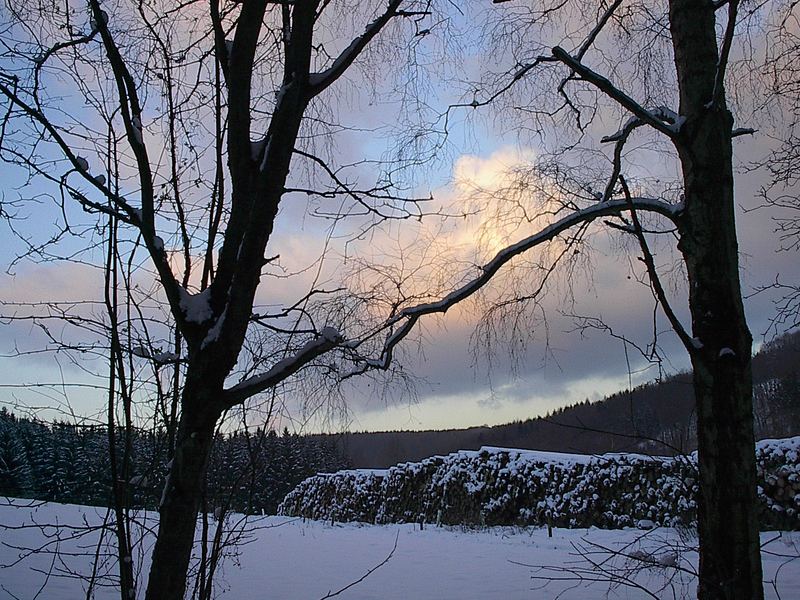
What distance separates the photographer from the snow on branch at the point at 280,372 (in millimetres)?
1492

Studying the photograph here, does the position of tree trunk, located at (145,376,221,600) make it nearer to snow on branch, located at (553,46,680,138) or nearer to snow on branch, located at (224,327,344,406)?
snow on branch, located at (224,327,344,406)

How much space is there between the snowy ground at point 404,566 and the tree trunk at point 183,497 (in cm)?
80

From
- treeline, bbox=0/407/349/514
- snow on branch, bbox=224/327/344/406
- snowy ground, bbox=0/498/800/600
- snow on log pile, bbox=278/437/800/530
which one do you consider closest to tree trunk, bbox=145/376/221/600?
snow on branch, bbox=224/327/344/406

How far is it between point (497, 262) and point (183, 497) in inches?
67.3

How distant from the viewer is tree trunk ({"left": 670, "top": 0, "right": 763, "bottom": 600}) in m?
1.62

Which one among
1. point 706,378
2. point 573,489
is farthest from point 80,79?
point 573,489

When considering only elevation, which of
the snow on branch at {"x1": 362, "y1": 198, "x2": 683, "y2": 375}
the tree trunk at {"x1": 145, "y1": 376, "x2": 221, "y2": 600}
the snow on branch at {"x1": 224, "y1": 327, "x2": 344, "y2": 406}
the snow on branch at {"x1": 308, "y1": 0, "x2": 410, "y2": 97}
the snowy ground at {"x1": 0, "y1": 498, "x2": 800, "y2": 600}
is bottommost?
the snowy ground at {"x1": 0, "y1": 498, "x2": 800, "y2": 600}

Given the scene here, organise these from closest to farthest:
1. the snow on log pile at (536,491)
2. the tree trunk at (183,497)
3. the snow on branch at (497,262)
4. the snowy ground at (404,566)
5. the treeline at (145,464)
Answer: the tree trunk at (183,497) → the treeline at (145,464) → the snow on branch at (497,262) → the snowy ground at (404,566) → the snow on log pile at (536,491)

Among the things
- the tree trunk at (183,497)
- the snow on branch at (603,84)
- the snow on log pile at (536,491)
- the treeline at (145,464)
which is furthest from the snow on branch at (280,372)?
the snow on log pile at (536,491)

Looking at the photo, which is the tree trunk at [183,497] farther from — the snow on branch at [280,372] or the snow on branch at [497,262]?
the snow on branch at [497,262]

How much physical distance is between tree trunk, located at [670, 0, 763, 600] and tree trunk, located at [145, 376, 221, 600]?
1322mm

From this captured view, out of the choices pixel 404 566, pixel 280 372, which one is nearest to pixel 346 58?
pixel 280 372

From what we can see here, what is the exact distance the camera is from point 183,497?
1386mm

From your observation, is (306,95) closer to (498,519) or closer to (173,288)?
(173,288)
